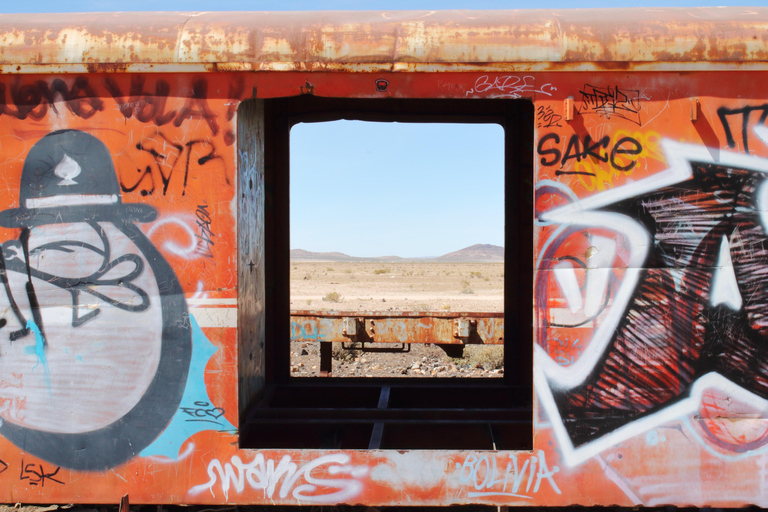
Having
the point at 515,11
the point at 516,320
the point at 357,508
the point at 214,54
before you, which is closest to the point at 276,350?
the point at 357,508

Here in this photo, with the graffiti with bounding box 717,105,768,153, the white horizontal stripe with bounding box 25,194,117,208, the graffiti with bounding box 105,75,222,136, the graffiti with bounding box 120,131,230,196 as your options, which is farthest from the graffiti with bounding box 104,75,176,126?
the graffiti with bounding box 717,105,768,153

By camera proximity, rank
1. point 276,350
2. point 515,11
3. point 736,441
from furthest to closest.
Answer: point 276,350 → point 515,11 → point 736,441

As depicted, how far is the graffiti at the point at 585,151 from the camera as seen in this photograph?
2.94 meters

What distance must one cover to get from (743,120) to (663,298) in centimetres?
114

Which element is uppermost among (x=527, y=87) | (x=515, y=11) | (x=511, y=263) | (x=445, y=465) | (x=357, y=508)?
(x=515, y=11)

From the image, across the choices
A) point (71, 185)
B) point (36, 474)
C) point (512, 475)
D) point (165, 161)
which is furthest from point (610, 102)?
point (36, 474)

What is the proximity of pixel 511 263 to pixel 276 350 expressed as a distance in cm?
247

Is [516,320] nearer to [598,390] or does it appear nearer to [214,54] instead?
[598,390]

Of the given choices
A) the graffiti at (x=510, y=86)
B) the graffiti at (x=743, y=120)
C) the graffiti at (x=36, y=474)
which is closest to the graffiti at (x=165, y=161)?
the graffiti at (x=510, y=86)

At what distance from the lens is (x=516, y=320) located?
4.90 meters

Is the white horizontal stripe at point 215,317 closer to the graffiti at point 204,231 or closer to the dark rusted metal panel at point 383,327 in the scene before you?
the graffiti at point 204,231

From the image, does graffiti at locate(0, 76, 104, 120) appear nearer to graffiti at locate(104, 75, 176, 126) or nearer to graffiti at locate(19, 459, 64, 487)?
graffiti at locate(104, 75, 176, 126)

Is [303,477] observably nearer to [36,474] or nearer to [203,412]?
[203,412]

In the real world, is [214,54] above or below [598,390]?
above
